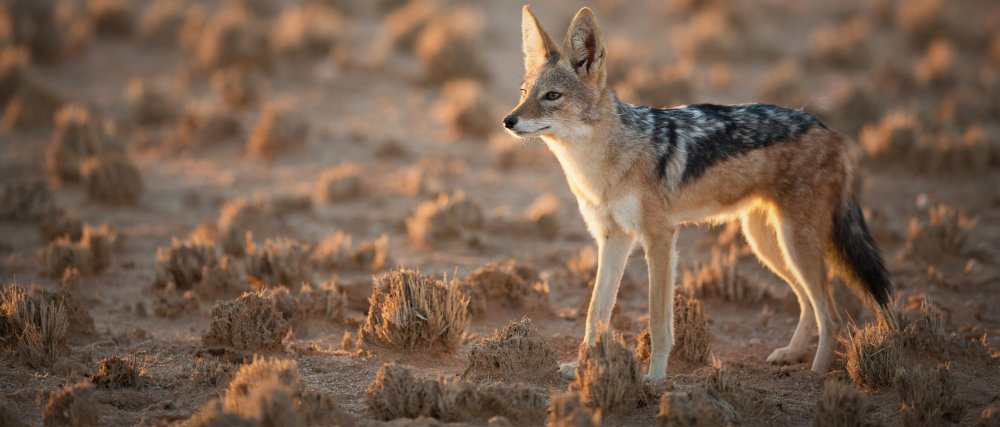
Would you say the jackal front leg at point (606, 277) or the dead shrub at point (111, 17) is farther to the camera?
the dead shrub at point (111, 17)

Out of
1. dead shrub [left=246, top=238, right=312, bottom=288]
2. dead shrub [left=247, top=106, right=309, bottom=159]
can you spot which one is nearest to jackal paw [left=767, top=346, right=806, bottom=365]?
dead shrub [left=246, top=238, right=312, bottom=288]

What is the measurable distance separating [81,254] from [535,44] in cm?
494

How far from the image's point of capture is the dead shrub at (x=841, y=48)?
1670cm

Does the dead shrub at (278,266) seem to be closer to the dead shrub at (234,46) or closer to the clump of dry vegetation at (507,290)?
the clump of dry vegetation at (507,290)

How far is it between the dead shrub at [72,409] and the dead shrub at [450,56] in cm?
1094

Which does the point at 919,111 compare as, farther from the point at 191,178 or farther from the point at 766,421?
the point at 191,178

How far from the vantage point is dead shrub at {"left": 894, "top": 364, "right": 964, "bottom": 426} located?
→ 5.11 m

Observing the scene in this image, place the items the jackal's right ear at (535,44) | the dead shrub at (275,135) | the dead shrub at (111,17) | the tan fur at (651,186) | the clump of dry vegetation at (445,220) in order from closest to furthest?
the tan fur at (651,186)
the jackal's right ear at (535,44)
the clump of dry vegetation at (445,220)
the dead shrub at (275,135)
the dead shrub at (111,17)

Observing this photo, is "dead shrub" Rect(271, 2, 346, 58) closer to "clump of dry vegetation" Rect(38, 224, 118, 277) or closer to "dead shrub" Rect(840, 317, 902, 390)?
"clump of dry vegetation" Rect(38, 224, 118, 277)

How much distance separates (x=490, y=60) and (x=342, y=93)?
3.08 metres

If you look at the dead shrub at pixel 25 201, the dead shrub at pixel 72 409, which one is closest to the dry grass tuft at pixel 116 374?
the dead shrub at pixel 72 409

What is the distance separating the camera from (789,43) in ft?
58.4

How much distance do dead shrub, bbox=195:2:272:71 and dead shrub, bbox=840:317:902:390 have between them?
1208cm

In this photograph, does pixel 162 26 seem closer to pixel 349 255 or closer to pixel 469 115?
pixel 469 115
